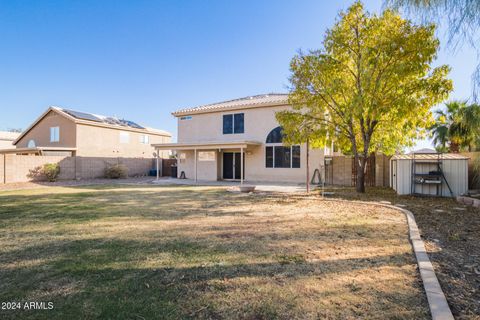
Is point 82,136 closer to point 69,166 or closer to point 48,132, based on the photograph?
point 69,166

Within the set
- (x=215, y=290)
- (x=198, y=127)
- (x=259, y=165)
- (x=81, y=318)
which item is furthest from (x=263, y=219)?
(x=198, y=127)

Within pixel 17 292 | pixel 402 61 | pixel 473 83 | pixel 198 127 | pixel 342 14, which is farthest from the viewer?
pixel 198 127

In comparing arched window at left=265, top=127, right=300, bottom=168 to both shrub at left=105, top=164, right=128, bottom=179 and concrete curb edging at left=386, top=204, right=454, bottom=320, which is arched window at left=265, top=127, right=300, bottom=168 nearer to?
concrete curb edging at left=386, top=204, right=454, bottom=320

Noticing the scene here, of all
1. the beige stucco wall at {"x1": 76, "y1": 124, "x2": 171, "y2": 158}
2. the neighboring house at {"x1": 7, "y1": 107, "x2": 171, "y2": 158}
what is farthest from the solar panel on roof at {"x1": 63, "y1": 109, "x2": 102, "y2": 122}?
the beige stucco wall at {"x1": 76, "y1": 124, "x2": 171, "y2": 158}

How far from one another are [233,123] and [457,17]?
14830 mm

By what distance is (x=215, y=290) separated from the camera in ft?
9.08

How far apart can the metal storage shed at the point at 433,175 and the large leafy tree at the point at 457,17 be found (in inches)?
287

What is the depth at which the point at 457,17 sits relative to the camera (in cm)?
391

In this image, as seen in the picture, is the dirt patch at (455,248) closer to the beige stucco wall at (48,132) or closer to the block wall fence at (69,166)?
the block wall fence at (69,166)

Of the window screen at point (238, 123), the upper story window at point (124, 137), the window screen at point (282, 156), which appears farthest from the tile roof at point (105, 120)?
the window screen at point (282, 156)

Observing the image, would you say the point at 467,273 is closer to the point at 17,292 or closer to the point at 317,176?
the point at 17,292

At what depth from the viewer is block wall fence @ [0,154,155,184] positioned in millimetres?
16141

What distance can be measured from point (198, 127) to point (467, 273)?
58.7 ft

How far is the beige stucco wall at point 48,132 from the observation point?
70.9ft
